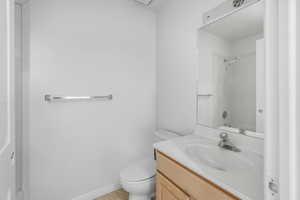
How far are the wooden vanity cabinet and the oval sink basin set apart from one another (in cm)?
11

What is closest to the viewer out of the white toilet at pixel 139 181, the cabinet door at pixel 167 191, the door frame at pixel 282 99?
the door frame at pixel 282 99

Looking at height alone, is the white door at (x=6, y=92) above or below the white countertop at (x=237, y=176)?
above

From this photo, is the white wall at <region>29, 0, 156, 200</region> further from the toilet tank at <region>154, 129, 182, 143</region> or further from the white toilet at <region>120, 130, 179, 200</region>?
the white toilet at <region>120, 130, 179, 200</region>

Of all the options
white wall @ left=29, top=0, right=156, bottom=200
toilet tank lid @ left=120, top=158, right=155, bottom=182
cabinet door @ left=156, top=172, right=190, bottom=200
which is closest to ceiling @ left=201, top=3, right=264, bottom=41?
white wall @ left=29, top=0, right=156, bottom=200

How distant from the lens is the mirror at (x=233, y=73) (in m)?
1.02

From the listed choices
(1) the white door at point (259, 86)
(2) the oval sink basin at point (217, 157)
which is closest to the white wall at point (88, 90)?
(2) the oval sink basin at point (217, 157)

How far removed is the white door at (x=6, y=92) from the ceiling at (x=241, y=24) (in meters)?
1.37

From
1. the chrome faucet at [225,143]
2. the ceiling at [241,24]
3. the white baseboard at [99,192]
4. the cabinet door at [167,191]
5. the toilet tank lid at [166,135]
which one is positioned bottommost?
the white baseboard at [99,192]

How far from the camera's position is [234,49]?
1157mm

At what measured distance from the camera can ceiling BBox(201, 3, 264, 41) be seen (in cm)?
100

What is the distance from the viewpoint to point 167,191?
3.29ft

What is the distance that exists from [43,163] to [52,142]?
20 cm

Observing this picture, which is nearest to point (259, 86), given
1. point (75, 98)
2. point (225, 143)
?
point (225, 143)

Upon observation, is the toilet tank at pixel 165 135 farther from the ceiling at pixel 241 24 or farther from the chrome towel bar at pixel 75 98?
the ceiling at pixel 241 24
